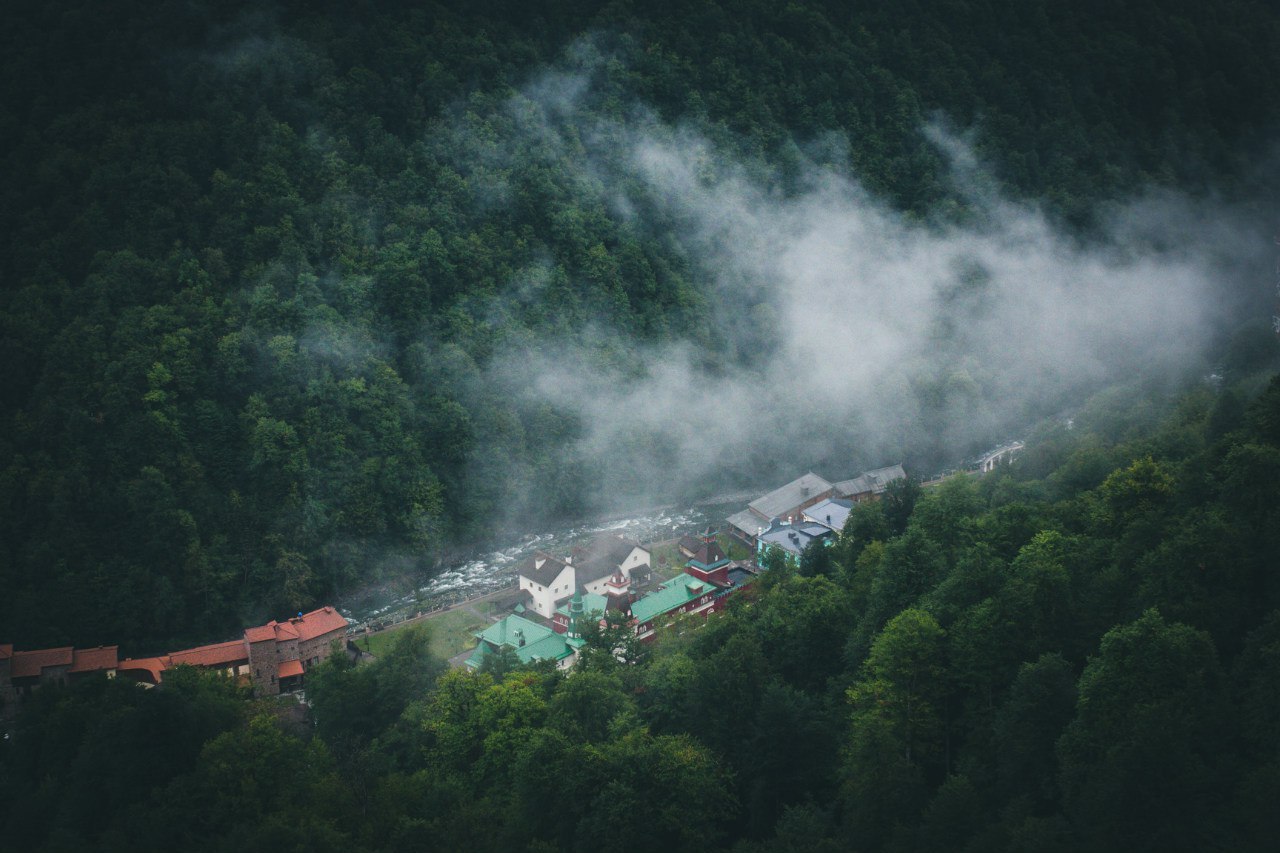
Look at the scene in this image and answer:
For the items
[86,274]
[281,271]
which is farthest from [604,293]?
[86,274]

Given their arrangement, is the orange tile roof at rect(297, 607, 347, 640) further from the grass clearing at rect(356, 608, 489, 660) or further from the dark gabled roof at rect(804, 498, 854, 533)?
the dark gabled roof at rect(804, 498, 854, 533)

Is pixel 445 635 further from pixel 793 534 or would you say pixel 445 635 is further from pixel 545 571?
pixel 793 534

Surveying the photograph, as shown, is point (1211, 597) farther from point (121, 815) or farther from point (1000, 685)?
point (121, 815)

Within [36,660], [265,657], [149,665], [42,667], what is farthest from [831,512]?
[36,660]

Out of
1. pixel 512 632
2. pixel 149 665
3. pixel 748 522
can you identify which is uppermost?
pixel 748 522

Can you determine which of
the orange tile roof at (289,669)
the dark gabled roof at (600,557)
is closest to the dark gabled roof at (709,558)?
the dark gabled roof at (600,557)

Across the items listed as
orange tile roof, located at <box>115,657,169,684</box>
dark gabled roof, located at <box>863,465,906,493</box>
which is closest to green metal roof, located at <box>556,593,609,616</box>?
orange tile roof, located at <box>115,657,169,684</box>

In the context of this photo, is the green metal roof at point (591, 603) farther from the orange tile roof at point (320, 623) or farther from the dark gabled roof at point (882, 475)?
the dark gabled roof at point (882, 475)
